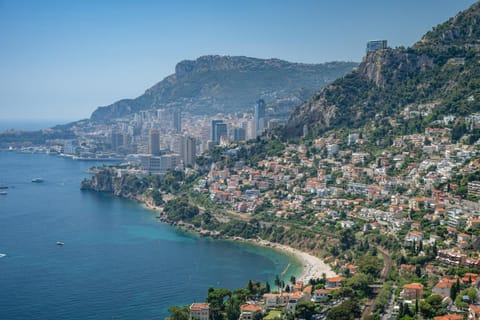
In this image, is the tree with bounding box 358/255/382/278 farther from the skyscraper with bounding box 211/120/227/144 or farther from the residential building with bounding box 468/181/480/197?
the skyscraper with bounding box 211/120/227/144

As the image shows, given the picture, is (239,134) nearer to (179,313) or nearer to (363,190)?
(363,190)

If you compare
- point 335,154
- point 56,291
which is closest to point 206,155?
point 335,154

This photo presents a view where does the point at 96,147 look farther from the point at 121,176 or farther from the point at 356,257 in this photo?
the point at 356,257

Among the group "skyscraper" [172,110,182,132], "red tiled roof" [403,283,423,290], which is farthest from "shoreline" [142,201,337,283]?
"skyscraper" [172,110,182,132]

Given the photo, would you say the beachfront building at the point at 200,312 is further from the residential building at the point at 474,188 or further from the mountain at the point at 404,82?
the mountain at the point at 404,82

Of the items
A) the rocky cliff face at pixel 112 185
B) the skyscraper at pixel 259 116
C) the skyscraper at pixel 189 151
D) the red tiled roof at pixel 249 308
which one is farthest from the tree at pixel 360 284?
the skyscraper at pixel 259 116
